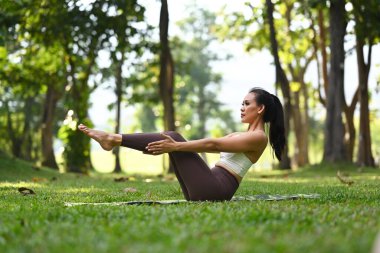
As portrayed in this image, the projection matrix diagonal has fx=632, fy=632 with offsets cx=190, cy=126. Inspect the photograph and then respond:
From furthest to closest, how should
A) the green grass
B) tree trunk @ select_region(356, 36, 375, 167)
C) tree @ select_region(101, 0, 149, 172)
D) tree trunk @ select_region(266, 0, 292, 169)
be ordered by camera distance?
tree trunk @ select_region(356, 36, 375, 167), tree trunk @ select_region(266, 0, 292, 169), tree @ select_region(101, 0, 149, 172), the green grass

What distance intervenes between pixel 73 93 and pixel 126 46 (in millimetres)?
4028

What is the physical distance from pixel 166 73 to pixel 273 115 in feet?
48.0

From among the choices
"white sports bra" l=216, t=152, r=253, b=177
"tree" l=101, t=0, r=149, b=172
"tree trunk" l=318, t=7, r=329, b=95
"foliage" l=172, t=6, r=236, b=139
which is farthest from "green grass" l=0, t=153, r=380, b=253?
"foliage" l=172, t=6, r=236, b=139

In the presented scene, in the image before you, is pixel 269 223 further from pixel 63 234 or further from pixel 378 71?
pixel 378 71

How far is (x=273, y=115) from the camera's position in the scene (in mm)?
7102

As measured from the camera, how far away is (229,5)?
94.0 ft

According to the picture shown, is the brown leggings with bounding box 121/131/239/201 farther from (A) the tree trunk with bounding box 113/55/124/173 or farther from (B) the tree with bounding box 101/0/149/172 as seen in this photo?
(A) the tree trunk with bounding box 113/55/124/173

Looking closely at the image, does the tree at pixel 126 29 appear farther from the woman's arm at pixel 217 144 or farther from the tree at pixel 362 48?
the woman's arm at pixel 217 144

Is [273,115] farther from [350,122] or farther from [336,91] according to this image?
[350,122]

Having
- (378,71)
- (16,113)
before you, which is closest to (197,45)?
(16,113)

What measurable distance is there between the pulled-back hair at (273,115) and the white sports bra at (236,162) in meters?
0.46

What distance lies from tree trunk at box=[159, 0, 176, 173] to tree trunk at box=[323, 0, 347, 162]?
203 inches

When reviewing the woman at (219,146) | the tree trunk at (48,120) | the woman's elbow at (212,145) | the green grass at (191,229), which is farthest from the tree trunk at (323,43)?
the green grass at (191,229)

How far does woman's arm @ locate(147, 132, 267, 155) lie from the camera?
253 inches
